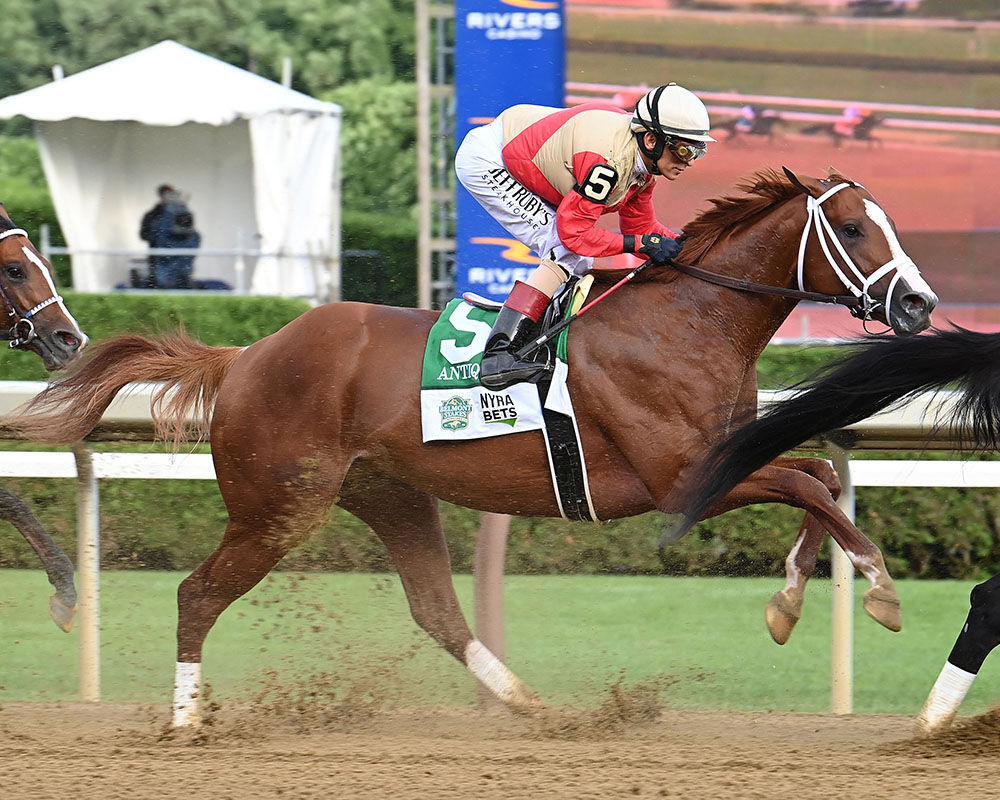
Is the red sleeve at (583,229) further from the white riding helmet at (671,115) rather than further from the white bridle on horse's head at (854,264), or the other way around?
the white bridle on horse's head at (854,264)

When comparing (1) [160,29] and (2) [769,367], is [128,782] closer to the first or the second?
(2) [769,367]

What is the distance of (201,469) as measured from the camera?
5.02m

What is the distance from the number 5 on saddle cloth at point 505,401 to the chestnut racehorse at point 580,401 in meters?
0.03

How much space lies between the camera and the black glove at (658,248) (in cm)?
428

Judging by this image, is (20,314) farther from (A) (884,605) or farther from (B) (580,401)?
(A) (884,605)

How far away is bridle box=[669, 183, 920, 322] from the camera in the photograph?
4.10m

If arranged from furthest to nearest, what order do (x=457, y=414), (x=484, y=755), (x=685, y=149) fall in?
(x=457, y=414), (x=685, y=149), (x=484, y=755)

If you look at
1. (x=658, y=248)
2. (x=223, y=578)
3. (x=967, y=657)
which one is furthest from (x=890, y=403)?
(x=223, y=578)

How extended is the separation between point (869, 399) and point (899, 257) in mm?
441

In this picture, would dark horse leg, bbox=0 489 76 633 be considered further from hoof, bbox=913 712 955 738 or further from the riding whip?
hoof, bbox=913 712 955 738

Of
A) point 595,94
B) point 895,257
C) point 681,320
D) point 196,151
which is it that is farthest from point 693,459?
point 196,151

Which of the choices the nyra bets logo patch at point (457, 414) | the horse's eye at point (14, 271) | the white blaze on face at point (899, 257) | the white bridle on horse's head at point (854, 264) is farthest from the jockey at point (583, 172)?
the horse's eye at point (14, 271)

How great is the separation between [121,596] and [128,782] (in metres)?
2.79

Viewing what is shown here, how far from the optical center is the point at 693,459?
412cm
